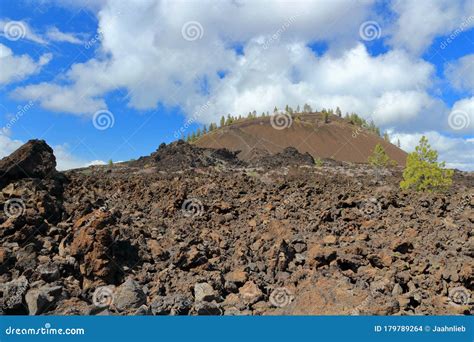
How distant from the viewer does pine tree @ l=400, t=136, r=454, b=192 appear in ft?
80.7

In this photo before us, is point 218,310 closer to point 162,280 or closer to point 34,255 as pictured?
point 162,280

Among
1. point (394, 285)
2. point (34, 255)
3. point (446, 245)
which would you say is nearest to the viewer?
point (394, 285)

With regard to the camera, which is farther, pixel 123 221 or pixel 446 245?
pixel 123 221

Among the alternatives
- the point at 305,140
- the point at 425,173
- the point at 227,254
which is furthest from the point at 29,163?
the point at 305,140

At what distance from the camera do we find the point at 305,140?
414 feet

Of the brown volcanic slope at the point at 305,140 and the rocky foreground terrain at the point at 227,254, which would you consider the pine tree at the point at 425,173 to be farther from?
the brown volcanic slope at the point at 305,140

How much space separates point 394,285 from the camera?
819cm

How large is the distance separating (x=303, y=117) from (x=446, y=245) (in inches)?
5745

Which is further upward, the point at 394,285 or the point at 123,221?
the point at 123,221

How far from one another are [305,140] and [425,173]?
102 m

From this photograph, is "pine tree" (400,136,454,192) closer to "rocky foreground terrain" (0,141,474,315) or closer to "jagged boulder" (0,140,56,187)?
"rocky foreground terrain" (0,141,474,315)

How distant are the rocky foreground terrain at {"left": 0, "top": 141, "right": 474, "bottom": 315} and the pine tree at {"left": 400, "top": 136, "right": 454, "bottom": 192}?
11.0 m

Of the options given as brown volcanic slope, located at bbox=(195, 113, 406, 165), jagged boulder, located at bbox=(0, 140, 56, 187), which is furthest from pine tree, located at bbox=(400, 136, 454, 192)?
brown volcanic slope, located at bbox=(195, 113, 406, 165)

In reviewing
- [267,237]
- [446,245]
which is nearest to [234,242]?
[267,237]
